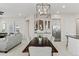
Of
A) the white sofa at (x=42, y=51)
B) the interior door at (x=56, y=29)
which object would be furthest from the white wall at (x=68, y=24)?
the white sofa at (x=42, y=51)

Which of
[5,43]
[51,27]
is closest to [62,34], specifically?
[51,27]

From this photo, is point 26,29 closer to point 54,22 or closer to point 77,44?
point 54,22

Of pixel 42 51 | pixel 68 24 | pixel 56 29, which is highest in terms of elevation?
pixel 68 24

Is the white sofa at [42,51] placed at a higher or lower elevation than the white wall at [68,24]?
lower

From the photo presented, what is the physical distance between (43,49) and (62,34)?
686 centimetres

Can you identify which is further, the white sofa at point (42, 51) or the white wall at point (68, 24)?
the white wall at point (68, 24)

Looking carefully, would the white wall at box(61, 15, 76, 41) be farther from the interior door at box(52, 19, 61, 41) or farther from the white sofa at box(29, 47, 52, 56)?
the white sofa at box(29, 47, 52, 56)

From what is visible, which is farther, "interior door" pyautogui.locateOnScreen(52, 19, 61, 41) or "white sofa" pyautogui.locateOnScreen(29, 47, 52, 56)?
"interior door" pyautogui.locateOnScreen(52, 19, 61, 41)

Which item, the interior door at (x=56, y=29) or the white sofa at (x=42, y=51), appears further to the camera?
the interior door at (x=56, y=29)

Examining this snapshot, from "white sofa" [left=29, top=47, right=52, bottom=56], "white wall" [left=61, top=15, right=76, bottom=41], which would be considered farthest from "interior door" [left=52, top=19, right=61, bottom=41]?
"white sofa" [left=29, top=47, right=52, bottom=56]

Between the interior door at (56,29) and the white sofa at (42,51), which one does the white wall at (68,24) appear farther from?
the white sofa at (42,51)

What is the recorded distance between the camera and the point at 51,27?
32.0ft

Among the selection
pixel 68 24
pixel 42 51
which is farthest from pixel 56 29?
pixel 42 51

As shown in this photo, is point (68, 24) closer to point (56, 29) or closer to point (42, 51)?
point (56, 29)
